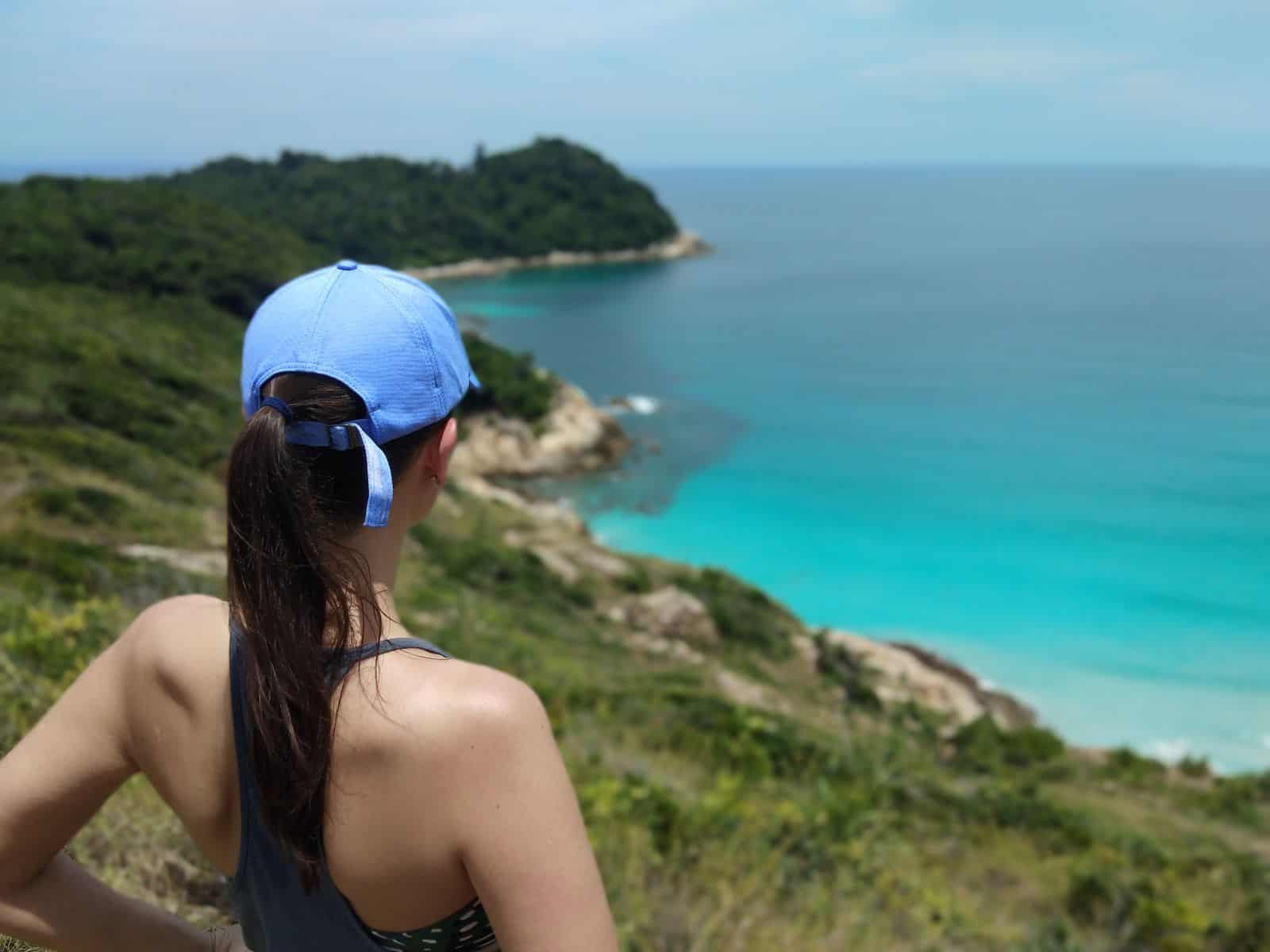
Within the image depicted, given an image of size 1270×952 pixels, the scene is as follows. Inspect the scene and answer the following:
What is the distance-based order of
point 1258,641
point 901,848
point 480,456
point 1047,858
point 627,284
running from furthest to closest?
point 627,284, point 480,456, point 1258,641, point 1047,858, point 901,848

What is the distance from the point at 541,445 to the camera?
32.2 m

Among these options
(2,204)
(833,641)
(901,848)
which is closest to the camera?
(901,848)

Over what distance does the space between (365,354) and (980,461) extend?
37071 mm

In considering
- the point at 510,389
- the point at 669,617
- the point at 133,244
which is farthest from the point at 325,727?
the point at 133,244

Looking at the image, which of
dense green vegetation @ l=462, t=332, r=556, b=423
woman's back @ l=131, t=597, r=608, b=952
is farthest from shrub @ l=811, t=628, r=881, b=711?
dense green vegetation @ l=462, t=332, r=556, b=423

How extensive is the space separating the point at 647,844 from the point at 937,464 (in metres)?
33.4

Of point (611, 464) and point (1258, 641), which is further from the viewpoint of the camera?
point (611, 464)

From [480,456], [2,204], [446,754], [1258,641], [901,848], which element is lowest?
[1258,641]

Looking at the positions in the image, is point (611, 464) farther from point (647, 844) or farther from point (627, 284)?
point (627, 284)

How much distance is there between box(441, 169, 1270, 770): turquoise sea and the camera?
23250 mm

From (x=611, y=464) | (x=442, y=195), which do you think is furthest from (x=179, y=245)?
(x=442, y=195)

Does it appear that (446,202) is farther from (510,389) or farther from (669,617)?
(669,617)

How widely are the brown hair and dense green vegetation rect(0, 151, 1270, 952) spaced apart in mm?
1708

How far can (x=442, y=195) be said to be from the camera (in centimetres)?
8194
